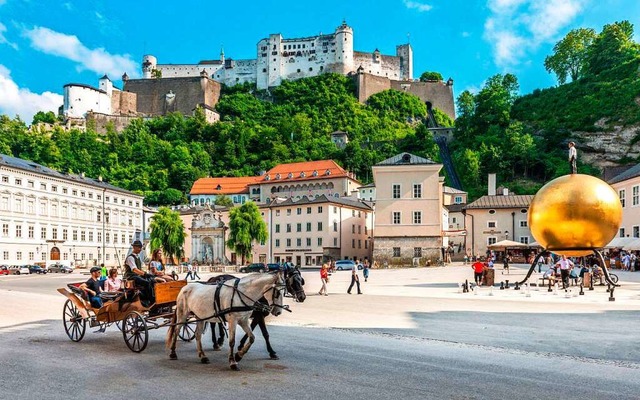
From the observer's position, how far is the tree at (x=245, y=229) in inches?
2317

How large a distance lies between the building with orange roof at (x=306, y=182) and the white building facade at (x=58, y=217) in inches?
832

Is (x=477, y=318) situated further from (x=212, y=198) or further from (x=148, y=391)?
(x=212, y=198)

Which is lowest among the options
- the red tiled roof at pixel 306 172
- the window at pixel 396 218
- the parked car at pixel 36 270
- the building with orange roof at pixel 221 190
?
the parked car at pixel 36 270

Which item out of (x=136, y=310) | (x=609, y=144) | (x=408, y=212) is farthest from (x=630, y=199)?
(x=609, y=144)

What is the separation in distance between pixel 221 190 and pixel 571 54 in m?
75.9

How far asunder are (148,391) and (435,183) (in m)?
45.9

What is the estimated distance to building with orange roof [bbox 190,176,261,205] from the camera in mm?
91312

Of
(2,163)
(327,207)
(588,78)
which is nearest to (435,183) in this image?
(327,207)

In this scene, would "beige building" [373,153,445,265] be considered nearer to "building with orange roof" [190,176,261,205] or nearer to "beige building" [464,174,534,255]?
"beige building" [464,174,534,255]

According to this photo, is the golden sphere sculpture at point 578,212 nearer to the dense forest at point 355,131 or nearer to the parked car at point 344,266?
the parked car at point 344,266

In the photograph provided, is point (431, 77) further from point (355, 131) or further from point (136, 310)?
point (136, 310)

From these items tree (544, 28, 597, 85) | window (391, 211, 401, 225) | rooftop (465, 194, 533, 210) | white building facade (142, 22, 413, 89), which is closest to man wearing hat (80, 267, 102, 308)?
window (391, 211, 401, 225)

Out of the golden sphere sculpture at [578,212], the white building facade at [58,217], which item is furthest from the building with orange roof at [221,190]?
the golden sphere sculpture at [578,212]

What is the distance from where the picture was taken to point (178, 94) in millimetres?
132750
